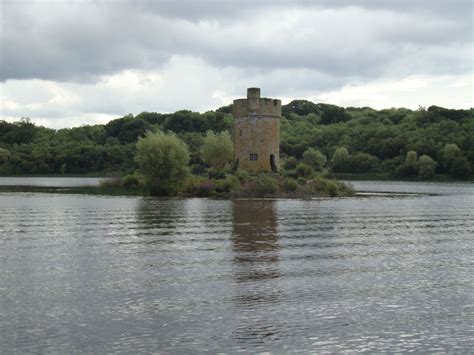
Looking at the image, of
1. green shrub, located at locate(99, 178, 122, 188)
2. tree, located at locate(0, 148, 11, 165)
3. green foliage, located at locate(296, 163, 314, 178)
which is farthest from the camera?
tree, located at locate(0, 148, 11, 165)

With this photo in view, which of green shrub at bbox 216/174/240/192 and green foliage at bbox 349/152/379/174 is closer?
green shrub at bbox 216/174/240/192

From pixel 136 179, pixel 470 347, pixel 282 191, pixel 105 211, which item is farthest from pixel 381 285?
pixel 136 179

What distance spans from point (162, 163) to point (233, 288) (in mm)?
38613

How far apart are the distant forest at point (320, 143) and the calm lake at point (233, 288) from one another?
63.3 metres

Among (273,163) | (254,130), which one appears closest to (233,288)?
(254,130)

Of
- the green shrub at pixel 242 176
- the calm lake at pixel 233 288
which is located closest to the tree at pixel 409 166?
the green shrub at pixel 242 176

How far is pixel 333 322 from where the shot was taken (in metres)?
12.0

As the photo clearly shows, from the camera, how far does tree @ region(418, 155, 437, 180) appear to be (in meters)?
99.9

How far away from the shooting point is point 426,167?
327 ft

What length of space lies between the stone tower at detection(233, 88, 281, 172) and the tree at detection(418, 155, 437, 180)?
46.9m

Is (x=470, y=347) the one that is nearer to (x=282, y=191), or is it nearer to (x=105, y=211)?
(x=105, y=211)

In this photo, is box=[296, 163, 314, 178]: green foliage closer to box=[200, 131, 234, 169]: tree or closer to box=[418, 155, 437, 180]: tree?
box=[200, 131, 234, 169]: tree

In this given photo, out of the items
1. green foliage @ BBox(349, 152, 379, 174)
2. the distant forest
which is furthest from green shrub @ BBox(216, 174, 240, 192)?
green foliage @ BBox(349, 152, 379, 174)

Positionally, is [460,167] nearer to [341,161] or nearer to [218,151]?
[341,161]
